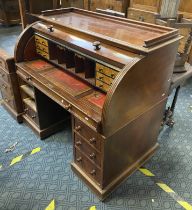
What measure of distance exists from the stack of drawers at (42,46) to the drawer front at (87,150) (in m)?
0.83

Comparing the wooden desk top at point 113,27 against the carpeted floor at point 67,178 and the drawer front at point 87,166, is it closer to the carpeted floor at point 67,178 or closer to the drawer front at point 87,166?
the drawer front at point 87,166

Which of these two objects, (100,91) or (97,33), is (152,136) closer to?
(100,91)

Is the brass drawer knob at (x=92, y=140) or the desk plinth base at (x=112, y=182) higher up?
the brass drawer knob at (x=92, y=140)

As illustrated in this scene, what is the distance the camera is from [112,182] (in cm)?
178

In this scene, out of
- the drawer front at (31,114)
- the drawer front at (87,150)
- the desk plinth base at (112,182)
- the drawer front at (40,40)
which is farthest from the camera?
the drawer front at (31,114)

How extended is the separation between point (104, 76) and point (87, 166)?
2.46 feet

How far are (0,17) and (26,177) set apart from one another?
16.1 ft

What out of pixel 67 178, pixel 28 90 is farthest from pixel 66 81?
pixel 67 178

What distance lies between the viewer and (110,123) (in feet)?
4.55

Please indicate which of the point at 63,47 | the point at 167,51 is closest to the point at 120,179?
the point at 167,51

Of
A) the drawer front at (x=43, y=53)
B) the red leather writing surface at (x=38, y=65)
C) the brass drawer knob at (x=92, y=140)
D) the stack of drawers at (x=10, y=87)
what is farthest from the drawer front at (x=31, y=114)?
the brass drawer knob at (x=92, y=140)

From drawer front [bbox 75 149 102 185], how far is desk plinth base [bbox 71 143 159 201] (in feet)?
0.13

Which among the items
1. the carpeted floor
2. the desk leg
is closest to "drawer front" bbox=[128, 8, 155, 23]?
the desk leg

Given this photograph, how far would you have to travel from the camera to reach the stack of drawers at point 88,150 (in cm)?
156
